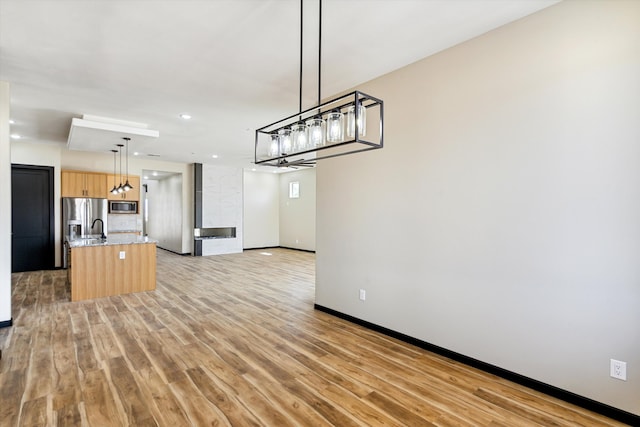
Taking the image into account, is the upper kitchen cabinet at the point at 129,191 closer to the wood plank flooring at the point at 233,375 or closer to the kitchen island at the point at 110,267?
the kitchen island at the point at 110,267

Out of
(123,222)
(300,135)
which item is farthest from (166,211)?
(300,135)

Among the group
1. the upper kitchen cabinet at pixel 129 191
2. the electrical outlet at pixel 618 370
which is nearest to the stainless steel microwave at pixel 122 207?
the upper kitchen cabinet at pixel 129 191

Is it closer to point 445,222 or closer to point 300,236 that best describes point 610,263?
point 445,222

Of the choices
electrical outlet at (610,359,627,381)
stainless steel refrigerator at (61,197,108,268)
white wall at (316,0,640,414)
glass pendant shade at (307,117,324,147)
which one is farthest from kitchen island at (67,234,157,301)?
electrical outlet at (610,359,627,381)

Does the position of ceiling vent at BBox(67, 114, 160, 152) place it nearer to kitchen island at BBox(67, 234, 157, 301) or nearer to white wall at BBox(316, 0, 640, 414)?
kitchen island at BBox(67, 234, 157, 301)

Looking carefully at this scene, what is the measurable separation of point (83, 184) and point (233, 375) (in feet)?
23.2

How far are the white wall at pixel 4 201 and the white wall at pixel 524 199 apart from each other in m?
4.20

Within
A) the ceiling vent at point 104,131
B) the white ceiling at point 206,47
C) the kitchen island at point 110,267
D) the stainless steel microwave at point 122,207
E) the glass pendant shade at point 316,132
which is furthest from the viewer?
the stainless steel microwave at point 122,207

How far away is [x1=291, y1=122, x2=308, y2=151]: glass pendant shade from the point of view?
2012 millimetres

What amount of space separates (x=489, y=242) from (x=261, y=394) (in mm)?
2192

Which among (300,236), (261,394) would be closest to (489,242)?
(261,394)

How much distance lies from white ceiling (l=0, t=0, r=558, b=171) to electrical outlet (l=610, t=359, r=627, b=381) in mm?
2536

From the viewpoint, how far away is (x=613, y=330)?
206 cm

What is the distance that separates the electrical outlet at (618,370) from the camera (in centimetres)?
204
